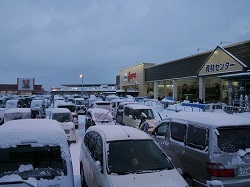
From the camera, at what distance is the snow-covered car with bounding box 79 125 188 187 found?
5000 mm

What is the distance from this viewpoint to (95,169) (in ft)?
18.9

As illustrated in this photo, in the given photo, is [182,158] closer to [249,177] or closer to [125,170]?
[249,177]

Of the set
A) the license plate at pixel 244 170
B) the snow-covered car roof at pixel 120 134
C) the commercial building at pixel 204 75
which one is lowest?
the license plate at pixel 244 170

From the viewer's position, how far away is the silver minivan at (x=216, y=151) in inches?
229

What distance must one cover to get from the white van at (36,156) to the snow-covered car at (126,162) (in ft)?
2.92

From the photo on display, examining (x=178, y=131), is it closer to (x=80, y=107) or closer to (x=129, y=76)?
(x=80, y=107)

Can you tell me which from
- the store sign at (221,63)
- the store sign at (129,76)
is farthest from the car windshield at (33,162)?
the store sign at (129,76)

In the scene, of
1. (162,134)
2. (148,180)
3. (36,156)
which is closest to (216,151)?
(148,180)

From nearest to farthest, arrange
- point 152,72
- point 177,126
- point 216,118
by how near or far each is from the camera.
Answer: point 216,118
point 177,126
point 152,72

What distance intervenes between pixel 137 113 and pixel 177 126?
8.98 m

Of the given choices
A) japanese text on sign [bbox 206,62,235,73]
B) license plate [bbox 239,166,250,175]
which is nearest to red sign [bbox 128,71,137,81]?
japanese text on sign [bbox 206,62,235,73]

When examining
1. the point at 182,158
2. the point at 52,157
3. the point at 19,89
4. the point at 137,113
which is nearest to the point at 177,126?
the point at 182,158

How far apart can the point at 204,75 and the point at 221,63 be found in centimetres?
502

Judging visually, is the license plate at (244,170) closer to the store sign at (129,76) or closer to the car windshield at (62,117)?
the car windshield at (62,117)
